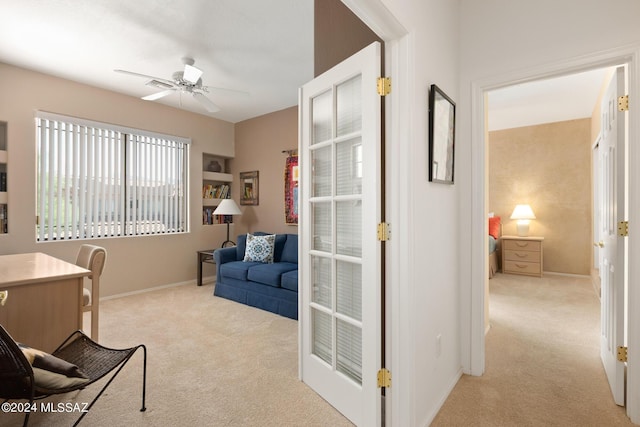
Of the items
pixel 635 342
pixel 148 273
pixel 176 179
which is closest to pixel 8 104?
pixel 176 179

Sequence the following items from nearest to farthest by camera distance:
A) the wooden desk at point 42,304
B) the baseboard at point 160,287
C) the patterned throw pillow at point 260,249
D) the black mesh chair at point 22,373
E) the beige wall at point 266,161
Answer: the black mesh chair at point 22,373, the wooden desk at point 42,304, the baseboard at point 160,287, the patterned throw pillow at point 260,249, the beige wall at point 266,161

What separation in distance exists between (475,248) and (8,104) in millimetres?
4769

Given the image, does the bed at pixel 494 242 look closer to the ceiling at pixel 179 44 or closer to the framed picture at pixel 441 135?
the ceiling at pixel 179 44

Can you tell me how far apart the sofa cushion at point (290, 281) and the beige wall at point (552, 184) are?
464 centimetres

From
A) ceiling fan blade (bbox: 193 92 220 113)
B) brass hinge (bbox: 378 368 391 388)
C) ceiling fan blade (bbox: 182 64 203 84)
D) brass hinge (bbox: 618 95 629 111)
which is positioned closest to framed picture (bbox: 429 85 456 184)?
brass hinge (bbox: 618 95 629 111)

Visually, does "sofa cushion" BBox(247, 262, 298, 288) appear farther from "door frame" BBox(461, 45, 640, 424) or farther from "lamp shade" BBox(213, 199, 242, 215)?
"door frame" BBox(461, 45, 640, 424)

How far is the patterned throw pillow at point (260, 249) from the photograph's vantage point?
14.5ft

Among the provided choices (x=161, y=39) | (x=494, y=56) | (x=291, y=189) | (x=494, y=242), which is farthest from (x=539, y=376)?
(x=161, y=39)

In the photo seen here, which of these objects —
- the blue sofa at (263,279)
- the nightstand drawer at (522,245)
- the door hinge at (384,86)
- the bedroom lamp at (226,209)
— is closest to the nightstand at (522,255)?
the nightstand drawer at (522,245)

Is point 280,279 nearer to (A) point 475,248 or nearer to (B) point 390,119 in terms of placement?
(A) point 475,248

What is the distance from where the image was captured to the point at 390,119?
1640mm

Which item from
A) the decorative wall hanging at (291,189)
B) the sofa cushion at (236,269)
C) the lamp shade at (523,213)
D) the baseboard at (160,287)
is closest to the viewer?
the sofa cushion at (236,269)

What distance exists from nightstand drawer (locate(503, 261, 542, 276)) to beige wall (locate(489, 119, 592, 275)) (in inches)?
16.4

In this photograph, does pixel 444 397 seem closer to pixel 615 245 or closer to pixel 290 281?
pixel 615 245
